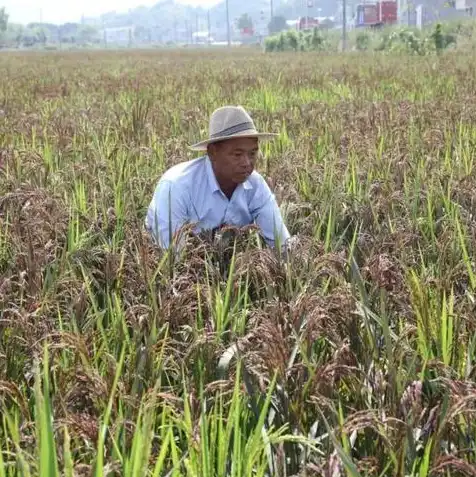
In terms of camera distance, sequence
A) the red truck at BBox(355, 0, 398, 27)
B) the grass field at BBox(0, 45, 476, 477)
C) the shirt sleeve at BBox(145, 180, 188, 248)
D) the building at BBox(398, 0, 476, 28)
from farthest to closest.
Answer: the building at BBox(398, 0, 476, 28), the red truck at BBox(355, 0, 398, 27), the shirt sleeve at BBox(145, 180, 188, 248), the grass field at BBox(0, 45, 476, 477)

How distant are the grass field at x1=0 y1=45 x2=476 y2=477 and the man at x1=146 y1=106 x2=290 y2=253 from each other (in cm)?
12

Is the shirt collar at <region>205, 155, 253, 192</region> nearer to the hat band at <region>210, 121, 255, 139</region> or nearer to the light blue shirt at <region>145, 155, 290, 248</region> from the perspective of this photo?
the light blue shirt at <region>145, 155, 290, 248</region>

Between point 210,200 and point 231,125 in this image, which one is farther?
point 210,200

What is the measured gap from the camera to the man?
317 cm

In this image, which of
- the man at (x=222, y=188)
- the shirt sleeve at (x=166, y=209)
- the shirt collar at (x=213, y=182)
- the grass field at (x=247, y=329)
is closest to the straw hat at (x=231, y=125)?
the man at (x=222, y=188)

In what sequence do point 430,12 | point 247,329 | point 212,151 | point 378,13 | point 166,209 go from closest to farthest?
point 247,329 → point 166,209 → point 212,151 → point 378,13 → point 430,12

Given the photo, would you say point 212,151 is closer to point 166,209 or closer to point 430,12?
point 166,209

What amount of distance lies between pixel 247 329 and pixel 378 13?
75.8m

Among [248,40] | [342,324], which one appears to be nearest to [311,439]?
[342,324]

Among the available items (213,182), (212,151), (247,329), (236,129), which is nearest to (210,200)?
(213,182)

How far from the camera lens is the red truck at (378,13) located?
7088 centimetres

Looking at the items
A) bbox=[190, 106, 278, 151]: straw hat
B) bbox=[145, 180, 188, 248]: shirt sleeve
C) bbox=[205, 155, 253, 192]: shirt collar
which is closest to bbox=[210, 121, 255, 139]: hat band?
bbox=[190, 106, 278, 151]: straw hat

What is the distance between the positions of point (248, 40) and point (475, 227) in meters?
147

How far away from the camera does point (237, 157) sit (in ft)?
10.5
